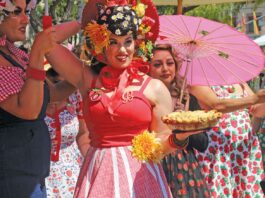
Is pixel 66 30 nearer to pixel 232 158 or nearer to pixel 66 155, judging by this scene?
pixel 66 155

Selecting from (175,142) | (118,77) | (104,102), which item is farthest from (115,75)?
(175,142)

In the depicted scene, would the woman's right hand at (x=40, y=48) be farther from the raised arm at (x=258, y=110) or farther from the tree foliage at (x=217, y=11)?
the tree foliage at (x=217, y=11)

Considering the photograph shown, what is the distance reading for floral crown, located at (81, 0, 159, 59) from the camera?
3904 millimetres

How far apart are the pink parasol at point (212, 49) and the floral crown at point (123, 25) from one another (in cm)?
54

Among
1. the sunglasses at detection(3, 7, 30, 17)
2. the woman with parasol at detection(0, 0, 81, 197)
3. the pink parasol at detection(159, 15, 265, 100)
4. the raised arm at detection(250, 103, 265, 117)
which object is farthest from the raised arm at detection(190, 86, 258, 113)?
the sunglasses at detection(3, 7, 30, 17)

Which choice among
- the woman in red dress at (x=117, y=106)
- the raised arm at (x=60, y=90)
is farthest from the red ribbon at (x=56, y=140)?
the woman in red dress at (x=117, y=106)

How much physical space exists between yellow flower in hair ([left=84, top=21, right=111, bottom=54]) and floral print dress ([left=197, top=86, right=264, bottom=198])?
1.75 m

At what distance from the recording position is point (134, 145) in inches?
150

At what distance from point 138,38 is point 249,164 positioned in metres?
2.00

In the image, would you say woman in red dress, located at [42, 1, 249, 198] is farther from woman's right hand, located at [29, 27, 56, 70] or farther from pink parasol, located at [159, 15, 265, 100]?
pink parasol, located at [159, 15, 265, 100]

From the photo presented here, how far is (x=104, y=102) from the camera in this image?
3.83m

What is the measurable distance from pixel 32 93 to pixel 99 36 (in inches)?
31.2

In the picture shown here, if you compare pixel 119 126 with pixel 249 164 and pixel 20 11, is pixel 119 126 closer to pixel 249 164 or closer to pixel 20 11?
pixel 20 11

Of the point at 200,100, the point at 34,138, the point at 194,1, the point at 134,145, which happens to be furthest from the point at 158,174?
the point at 194,1
